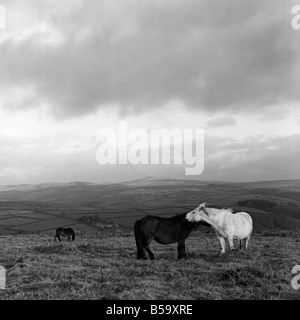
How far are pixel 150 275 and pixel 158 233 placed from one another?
2.92 meters

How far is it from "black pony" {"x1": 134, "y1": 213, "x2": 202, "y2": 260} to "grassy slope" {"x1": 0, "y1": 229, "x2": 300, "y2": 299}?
2.09ft

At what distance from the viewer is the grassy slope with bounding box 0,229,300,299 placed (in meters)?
9.00

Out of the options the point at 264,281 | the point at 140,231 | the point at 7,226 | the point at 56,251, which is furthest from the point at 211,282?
the point at 7,226

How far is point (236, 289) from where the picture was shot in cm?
941

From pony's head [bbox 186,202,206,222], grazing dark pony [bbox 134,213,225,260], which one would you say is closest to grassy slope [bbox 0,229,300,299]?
grazing dark pony [bbox 134,213,225,260]

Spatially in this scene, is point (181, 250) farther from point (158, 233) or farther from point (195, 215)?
point (195, 215)

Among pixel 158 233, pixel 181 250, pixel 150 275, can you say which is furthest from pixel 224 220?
pixel 150 275

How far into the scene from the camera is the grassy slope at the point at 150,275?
9.00 metres

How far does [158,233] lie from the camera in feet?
45.0

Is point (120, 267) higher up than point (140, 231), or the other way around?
point (140, 231)

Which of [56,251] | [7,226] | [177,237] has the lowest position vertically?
[7,226]

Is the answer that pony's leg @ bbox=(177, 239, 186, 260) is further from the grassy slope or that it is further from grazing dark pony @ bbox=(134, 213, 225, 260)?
the grassy slope
